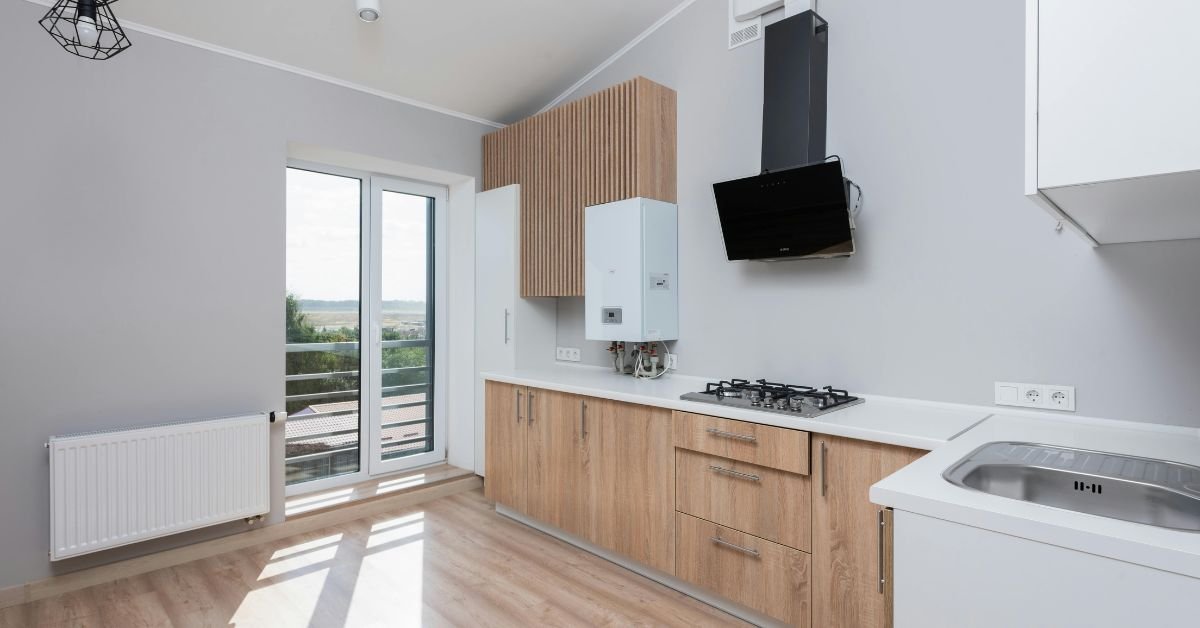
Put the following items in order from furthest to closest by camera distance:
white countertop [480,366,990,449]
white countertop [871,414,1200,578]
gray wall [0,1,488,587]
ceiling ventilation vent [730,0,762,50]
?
1. ceiling ventilation vent [730,0,762,50]
2. gray wall [0,1,488,587]
3. white countertop [480,366,990,449]
4. white countertop [871,414,1200,578]

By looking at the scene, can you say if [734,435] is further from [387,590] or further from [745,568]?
[387,590]

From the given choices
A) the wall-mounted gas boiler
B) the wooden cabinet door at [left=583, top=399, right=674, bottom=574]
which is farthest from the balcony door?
the wooden cabinet door at [left=583, top=399, right=674, bottom=574]

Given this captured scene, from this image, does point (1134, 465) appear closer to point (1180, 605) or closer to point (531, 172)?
point (1180, 605)

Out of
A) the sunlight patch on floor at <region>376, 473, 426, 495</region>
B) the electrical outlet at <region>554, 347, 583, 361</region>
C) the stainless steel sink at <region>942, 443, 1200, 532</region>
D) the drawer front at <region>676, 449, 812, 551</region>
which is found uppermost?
the electrical outlet at <region>554, 347, 583, 361</region>

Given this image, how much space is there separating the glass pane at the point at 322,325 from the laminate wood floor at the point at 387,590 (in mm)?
667

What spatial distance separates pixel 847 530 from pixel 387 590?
1.99 metres

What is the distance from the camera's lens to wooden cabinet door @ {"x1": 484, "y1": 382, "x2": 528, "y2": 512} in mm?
3301

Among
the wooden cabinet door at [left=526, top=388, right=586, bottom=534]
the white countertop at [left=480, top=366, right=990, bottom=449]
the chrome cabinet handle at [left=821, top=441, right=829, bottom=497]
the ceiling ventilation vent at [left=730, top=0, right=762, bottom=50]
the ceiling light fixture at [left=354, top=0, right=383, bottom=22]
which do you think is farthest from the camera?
the wooden cabinet door at [left=526, top=388, right=586, bottom=534]

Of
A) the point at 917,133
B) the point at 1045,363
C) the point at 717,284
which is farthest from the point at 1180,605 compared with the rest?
the point at 717,284

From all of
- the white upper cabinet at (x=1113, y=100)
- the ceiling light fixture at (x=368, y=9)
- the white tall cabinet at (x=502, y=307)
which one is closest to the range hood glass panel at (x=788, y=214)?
the white upper cabinet at (x=1113, y=100)

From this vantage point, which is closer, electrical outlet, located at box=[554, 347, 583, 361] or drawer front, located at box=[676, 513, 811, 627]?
drawer front, located at box=[676, 513, 811, 627]

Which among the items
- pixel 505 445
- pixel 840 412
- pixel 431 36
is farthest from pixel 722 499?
pixel 431 36

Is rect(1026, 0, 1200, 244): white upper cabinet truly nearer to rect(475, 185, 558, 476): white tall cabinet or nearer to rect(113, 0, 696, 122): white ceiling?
rect(113, 0, 696, 122): white ceiling

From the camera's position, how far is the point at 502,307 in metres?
3.95
